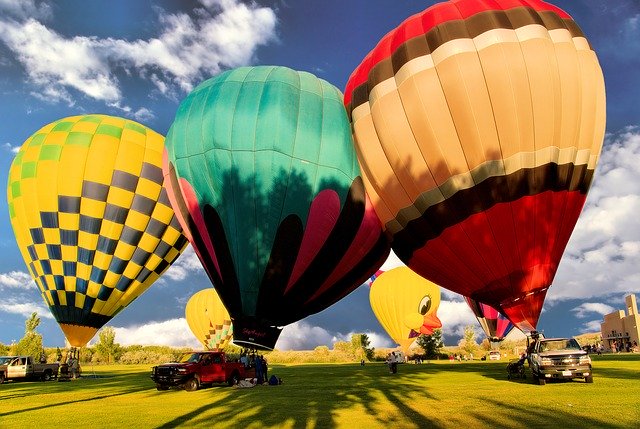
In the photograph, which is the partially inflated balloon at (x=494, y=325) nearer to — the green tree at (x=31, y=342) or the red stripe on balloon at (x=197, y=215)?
the red stripe on balloon at (x=197, y=215)

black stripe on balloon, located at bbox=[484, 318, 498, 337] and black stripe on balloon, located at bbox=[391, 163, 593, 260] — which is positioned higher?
black stripe on balloon, located at bbox=[391, 163, 593, 260]

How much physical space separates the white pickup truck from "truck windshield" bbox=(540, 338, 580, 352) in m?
24.8

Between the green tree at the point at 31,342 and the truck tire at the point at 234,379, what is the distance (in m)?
40.0

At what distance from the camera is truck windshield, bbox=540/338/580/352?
1533 cm

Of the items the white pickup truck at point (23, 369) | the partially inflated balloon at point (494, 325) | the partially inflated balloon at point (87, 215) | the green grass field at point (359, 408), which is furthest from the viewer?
the partially inflated balloon at point (494, 325)

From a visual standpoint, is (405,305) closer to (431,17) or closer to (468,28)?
(431,17)

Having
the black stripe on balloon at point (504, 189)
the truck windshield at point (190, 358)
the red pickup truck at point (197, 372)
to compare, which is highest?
the black stripe on balloon at point (504, 189)

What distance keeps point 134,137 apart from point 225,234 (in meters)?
11.5

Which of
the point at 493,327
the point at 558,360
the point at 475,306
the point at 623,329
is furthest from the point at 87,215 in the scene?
the point at 623,329

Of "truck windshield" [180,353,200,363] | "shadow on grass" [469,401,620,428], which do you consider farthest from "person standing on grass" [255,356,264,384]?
"shadow on grass" [469,401,620,428]

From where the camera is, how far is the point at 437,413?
9.73 metres

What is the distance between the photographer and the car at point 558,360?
1449 centimetres

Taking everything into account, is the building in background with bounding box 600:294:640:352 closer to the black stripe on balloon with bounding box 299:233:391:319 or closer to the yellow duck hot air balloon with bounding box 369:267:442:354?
the yellow duck hot air balloon with bounding box 369:267:442:354

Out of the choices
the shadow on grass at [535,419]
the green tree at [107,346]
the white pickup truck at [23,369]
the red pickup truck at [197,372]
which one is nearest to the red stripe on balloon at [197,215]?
the red pickup truck at [197,372]
